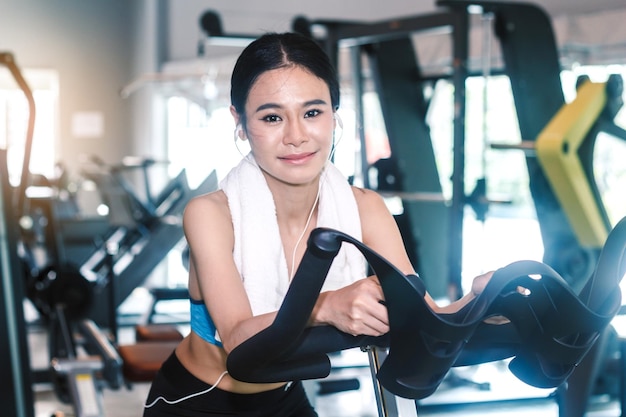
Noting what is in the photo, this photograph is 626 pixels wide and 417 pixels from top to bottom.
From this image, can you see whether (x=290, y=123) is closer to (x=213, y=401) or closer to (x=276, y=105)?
(x=276, y=105)

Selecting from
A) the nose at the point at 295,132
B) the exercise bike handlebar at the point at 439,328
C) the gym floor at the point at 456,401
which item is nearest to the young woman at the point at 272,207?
the nose at the point at 295,132

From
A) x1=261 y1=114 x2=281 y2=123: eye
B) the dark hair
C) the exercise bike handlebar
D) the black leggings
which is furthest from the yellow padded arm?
the exercise bike handlebar

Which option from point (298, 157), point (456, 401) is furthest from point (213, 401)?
point (456, 401)

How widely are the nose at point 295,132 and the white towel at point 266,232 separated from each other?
15cm

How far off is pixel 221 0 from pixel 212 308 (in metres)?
7.98

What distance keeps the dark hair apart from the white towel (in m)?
0.12

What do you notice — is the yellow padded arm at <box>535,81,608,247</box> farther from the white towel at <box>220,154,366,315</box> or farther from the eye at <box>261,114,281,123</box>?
the eye at <box>261,114,281,123</box>

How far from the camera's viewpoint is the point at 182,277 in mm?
8578

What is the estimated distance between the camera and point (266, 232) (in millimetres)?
Answer: 1280

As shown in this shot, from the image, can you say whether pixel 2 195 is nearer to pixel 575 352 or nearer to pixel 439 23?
pixel 575 352

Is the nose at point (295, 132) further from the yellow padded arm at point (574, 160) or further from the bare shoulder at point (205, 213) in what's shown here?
the yellow padded arm at point (574, 160)

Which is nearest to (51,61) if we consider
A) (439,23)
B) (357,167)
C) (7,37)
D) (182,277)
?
(7,37)

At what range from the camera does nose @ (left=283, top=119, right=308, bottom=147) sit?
1.18m

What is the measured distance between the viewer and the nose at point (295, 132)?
3.87ft
